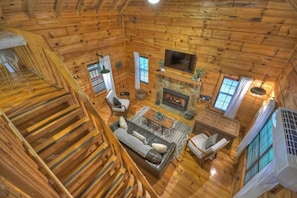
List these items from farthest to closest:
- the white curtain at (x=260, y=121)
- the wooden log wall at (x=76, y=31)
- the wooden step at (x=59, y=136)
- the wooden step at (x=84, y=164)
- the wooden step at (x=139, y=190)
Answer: the wooden log wall at (x=76, y=31), the white curtain at (x=260, y=121), the wooden step at (x=139, y=190), the wooden step at (x=84, y=164), the wooden step at (x=59, y=136)

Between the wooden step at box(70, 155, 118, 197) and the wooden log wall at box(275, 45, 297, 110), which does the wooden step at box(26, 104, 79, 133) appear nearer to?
the wooden step at box(70, 155, 118, 197)

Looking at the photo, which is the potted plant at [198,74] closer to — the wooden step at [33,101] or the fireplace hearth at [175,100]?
the fireplace hearth at [175,100]

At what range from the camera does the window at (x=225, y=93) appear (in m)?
4.35

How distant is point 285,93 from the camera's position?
9.45 ft

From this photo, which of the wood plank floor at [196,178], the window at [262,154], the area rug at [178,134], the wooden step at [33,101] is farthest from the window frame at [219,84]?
the wooden step at [33,101]

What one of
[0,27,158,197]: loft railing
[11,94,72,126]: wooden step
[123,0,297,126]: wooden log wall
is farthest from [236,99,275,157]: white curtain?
[11,94,72,126]: wooden step

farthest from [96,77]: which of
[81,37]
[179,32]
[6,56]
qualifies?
[179,32]

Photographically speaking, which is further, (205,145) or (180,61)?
(180,61)

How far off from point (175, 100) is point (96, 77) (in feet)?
11.4

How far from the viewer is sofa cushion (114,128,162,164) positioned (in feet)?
10.5

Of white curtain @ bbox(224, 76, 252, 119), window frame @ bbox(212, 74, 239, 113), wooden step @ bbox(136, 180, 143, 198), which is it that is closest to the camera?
Answer: wooden step @ bbox(136, 180, 143, 198)

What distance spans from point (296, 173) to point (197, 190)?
2.60 metres

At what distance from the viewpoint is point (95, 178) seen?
2170 mm

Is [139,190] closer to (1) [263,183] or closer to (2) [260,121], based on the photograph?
(1) [263,183]
